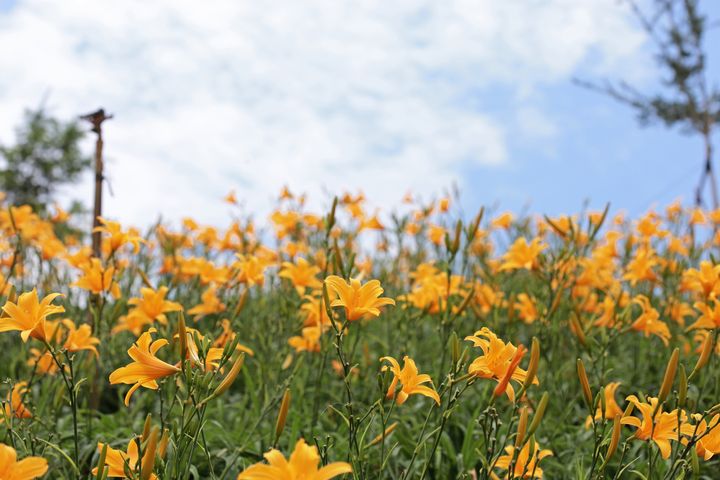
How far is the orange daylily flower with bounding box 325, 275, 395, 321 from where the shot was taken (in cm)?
186

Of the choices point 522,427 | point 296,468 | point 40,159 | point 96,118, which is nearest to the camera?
point 296,468

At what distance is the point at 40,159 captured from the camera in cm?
2223

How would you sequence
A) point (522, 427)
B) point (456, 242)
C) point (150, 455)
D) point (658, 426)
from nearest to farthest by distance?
1. point (150, 455)
2. point (522, 427)
3. point (658, 426)
4. point (456, 242)

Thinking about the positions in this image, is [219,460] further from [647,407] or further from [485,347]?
[647,407]

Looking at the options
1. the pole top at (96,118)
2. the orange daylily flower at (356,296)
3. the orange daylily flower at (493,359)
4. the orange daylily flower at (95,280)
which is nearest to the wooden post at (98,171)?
the pole top at (96,118)

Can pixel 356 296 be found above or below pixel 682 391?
above

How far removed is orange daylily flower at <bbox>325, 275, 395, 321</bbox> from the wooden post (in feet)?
6.46

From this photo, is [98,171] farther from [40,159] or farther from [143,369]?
[40,159]

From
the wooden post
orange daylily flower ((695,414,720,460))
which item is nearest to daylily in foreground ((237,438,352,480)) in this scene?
orange daylily flower ((695,414,720,460))

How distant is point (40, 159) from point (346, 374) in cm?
2312

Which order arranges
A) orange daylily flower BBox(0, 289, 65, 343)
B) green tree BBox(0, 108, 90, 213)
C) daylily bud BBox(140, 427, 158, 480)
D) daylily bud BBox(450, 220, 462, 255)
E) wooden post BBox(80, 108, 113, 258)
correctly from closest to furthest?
daylily bud BBox(140, 427, 158, 480) → orange daylily flower BBox(0, 289, 65, 343) → daylily bud BBox(450, 220, 462, 255) → wooden post BBox(80, 108, 113, 258) → green tree BBox(0, 108, 90, 213)

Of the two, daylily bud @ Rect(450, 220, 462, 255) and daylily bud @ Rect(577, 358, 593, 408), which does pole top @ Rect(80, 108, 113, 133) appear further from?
daylily bud @ Rect(577, 358, 593, 408)

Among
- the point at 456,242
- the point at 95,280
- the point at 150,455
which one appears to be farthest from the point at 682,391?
the point at 95,280

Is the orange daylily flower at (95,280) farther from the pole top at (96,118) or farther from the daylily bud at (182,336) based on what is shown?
the daylily bud at (182,336)
